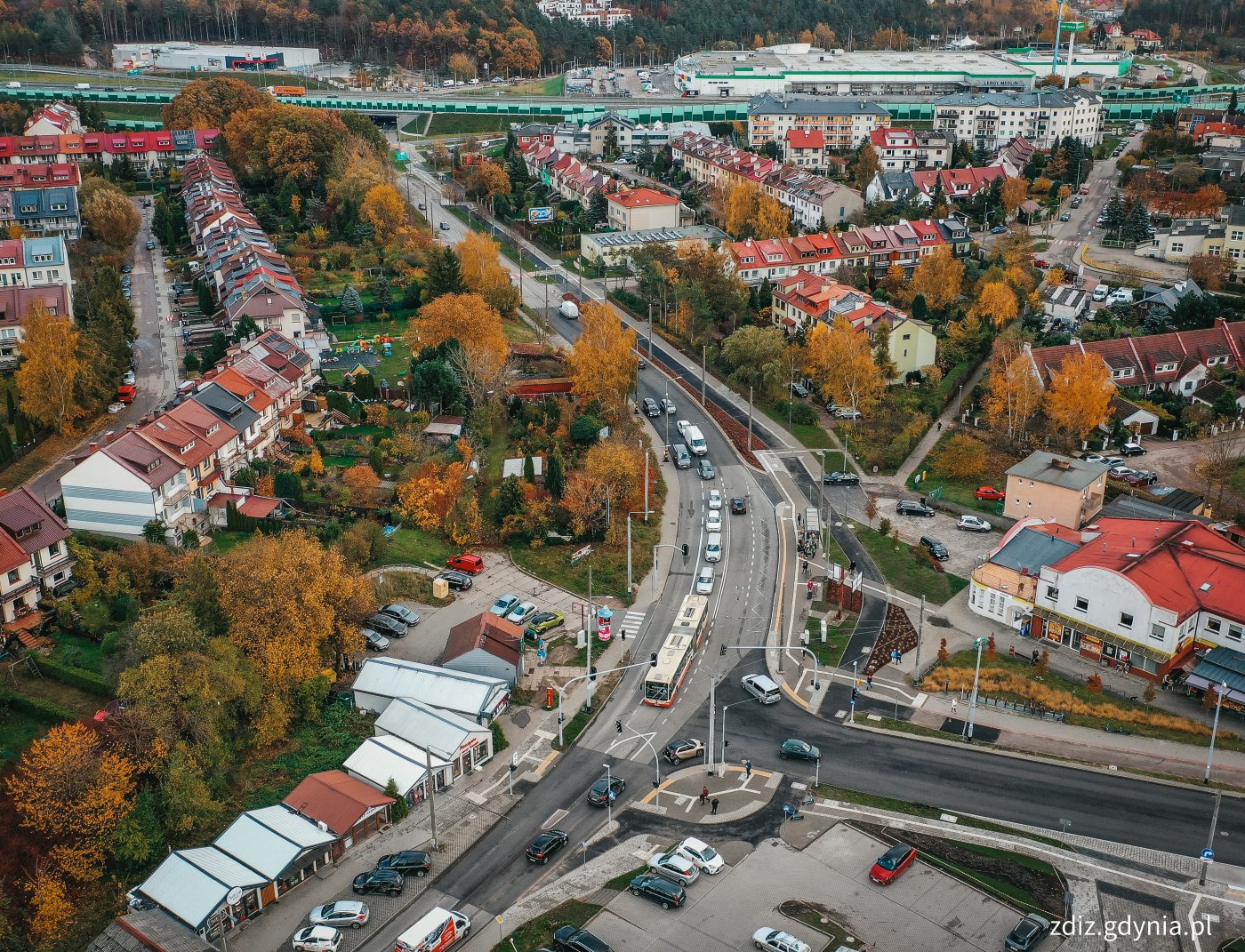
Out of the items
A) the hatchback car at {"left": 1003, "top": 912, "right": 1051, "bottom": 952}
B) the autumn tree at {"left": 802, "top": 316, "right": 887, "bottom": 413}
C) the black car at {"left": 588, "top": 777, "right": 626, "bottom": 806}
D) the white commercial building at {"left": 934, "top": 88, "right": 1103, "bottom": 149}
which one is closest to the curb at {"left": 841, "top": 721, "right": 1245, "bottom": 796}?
the hatchback car at {"left": 1003, "top": 912, "right": 1051, "bottom": 952}

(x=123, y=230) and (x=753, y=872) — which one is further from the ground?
(x=123, y=230)

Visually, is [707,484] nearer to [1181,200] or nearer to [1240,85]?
[1181,200]

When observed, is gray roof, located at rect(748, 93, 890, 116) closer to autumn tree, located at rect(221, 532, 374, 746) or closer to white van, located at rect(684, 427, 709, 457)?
white van, located at rect(684, 427, 709, 457)

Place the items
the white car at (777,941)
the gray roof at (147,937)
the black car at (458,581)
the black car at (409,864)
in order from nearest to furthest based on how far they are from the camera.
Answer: the white car at (777,941) < the gray roof at (147,937) < the black car at (409,864) < the black car at (458,581)

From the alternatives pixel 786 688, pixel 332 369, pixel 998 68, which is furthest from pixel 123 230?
pixel 998 68

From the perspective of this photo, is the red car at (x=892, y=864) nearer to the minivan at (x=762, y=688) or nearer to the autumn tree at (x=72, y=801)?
the minivan at (x=762, y=688)

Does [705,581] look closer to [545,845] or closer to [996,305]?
[545,845]

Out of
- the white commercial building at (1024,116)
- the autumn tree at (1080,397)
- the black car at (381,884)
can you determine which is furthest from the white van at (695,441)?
the white commercial building at (1024,116)
